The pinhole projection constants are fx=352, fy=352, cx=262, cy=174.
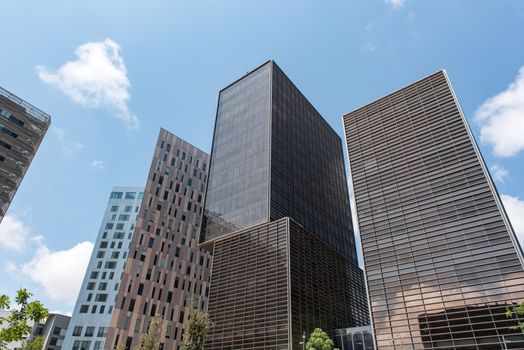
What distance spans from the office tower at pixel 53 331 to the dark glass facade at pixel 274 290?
68792 millimetres

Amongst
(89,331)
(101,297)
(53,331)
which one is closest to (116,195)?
(101,297)

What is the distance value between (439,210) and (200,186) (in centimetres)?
6487

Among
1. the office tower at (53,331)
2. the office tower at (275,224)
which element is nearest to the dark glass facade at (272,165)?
the office tower at (275,224)

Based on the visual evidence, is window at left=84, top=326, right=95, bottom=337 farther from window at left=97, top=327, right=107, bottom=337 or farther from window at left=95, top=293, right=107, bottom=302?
window at left=95, top=293, right=107, bottom=302

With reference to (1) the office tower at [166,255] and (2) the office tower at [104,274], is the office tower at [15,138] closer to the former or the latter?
(1) the office tower at [166,255]

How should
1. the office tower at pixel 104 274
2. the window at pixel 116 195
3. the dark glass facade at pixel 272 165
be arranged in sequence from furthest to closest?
the window at pixel 116 195 < the office tower at pixel 104 274 < the dark glass facade at pixel 272 165

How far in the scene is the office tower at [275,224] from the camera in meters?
46.0

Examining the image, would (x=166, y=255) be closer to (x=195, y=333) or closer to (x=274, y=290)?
(x=274, y=290)

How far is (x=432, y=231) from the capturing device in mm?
39594

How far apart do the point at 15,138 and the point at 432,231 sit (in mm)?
71121

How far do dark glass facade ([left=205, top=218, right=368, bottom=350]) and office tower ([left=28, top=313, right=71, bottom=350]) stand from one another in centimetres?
6879

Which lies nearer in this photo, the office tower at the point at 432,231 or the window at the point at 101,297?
the office tower at the point at 432,231

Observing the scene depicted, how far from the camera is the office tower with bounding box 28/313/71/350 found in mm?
93938

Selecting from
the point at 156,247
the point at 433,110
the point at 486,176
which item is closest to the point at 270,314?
the point at 486,176
